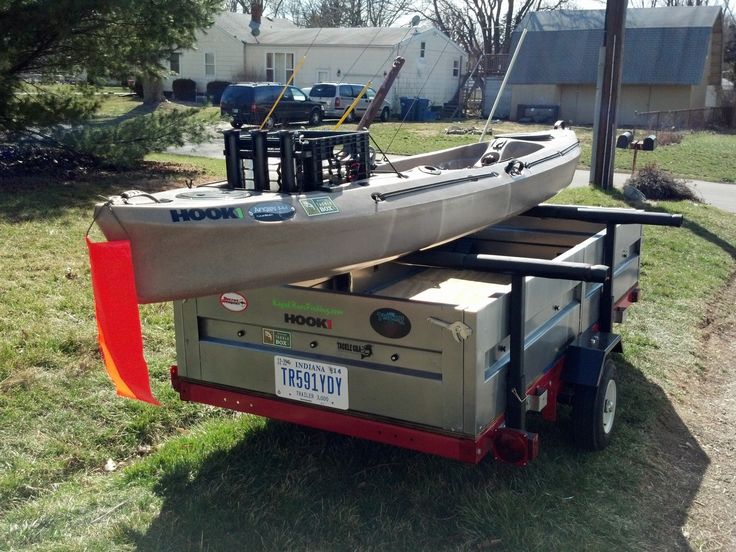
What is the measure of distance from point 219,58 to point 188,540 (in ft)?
139

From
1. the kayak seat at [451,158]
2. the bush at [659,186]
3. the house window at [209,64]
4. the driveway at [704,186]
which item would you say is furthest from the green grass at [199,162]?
the house window at [209,64]

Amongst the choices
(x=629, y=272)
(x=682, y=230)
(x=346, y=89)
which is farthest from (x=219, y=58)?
(x=629, y=272)

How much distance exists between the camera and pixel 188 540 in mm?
3652

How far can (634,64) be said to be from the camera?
120 feet

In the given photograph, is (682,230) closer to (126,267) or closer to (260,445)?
(260,445)

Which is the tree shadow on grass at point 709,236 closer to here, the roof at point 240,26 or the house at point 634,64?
the house at point 634,64

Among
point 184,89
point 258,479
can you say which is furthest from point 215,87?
point 258,479

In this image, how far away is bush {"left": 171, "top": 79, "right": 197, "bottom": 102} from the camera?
141 ft

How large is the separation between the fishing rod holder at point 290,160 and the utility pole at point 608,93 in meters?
10.6

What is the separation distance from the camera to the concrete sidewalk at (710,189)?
48.4 feet

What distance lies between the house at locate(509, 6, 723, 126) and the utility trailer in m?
32.2

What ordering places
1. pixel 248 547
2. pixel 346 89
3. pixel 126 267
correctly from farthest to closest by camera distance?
pixel 346 89, pixel 248 547, pixel 126 267

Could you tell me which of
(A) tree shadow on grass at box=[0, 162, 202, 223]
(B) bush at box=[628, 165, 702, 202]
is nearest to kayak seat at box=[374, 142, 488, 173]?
(A) tree shadow on grass at box=[0, 162, 202, 223]

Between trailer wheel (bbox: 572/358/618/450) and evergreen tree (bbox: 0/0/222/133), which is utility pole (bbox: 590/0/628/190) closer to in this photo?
evergreen tree (bbox: 0/0/222/133)
